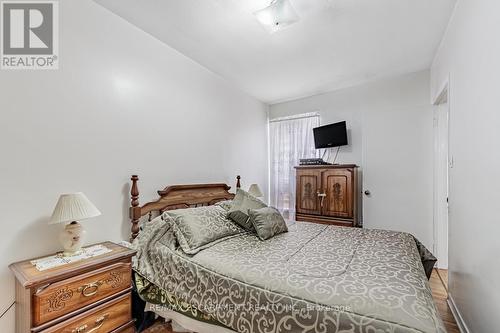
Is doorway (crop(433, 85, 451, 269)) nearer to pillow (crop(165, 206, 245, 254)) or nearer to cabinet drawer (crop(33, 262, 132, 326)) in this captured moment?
pillow (crop(165, 206, 245, 254))

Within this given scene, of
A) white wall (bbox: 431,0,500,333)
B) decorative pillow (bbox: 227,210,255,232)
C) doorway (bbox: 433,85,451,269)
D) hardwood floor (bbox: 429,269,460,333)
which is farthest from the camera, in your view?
doorway (bbox: 433,85,451,269)

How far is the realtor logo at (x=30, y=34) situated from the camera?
64.9 inches

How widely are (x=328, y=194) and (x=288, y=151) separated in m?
1.16

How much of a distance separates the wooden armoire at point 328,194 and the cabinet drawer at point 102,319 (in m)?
2.66

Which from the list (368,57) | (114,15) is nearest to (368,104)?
(368,57)

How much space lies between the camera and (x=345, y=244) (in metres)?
2.06

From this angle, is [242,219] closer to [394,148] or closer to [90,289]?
[90,289]

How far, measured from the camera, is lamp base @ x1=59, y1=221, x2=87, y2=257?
167cm

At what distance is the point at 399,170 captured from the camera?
3441 mm

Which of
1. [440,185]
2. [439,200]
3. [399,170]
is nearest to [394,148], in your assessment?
[399,170]

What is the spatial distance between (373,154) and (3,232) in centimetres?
405

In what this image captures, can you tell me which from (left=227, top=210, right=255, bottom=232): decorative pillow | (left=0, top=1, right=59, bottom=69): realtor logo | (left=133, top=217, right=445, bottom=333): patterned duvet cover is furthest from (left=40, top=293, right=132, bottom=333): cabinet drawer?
(left=0, top=1, right=59, bottom=69): realtor logo

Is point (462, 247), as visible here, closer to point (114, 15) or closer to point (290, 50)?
point (290, 50)

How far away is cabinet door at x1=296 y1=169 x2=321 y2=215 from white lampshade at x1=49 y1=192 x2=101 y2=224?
112 inches
